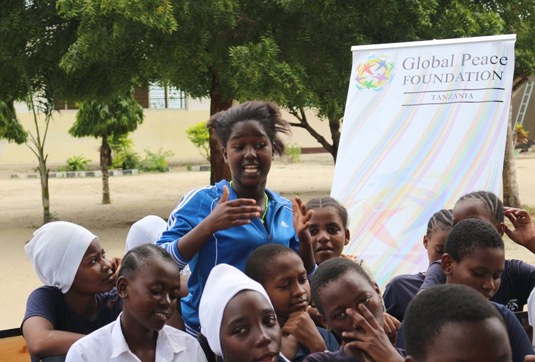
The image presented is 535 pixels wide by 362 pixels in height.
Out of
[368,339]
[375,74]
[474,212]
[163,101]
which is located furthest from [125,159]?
[368,339]

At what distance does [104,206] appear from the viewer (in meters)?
18.7

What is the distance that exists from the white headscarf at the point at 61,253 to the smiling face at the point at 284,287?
0.78m

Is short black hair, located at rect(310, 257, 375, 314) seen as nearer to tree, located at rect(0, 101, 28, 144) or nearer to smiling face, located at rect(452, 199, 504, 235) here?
smiling face, located at rect(452, 199, 504, 235)

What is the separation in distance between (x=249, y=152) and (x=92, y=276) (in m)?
0.77

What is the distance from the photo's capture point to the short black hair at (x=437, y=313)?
2.00 m

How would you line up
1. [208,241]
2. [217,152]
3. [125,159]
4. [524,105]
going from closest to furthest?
[208,241], [217,152], [125,159], [524,105]

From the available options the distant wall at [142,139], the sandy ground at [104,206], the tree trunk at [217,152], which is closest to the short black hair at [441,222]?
the sandy ground at [104,206]

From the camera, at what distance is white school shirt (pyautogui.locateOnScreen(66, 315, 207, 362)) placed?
2855 mm

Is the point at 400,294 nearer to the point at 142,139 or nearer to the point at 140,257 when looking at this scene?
the point at 140,257

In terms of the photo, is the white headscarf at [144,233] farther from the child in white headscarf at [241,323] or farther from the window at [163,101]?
the window at [163,101]

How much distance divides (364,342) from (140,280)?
0.81 meters

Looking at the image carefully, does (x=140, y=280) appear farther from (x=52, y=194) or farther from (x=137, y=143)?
(x=137, y=143)

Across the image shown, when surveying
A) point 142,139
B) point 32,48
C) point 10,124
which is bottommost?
point 142,139

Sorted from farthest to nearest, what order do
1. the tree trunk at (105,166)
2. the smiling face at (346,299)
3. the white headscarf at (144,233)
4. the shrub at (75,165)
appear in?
the shrub at (75,165) < the tree trunk at (105,166) < the white headscarf at (144,233) < the smiling face at (346,299)
